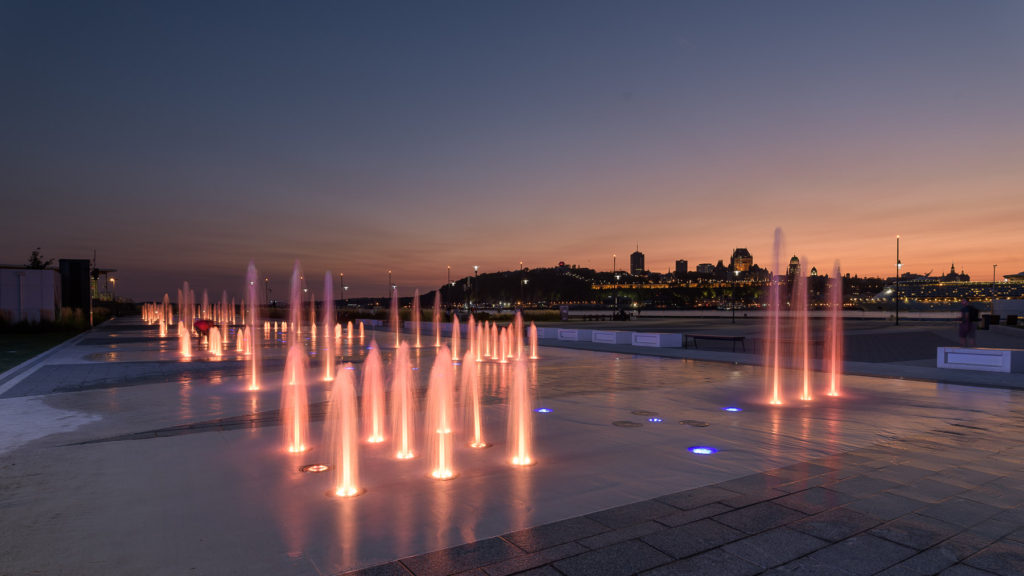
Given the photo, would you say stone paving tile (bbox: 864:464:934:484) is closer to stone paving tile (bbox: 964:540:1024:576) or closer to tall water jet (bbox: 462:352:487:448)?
stone paving tile (bbox: 964:540:1024:576)

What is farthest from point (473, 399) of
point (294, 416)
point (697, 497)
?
point (697, 497)

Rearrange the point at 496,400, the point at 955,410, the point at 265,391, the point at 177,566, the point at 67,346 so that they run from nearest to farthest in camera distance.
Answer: the point at 177,566 < the point at 955,410 < the point at 496,400 < the point at 265,391 < the point at 67,346

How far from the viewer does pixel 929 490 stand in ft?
18.3

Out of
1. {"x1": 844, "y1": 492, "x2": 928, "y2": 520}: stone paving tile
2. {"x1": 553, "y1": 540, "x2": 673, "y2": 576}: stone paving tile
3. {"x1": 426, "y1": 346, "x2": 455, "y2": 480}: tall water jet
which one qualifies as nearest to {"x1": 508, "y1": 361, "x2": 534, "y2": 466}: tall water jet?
{"x1": 426, "y1": 346, "x2": 455, "y2": 480}: tall water jet

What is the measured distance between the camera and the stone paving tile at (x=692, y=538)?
4254 mm

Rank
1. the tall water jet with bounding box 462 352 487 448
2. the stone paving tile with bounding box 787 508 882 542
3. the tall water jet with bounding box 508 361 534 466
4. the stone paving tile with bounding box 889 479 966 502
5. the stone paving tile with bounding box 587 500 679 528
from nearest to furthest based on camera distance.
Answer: the stone paving tile with bounding box 787 508 882 542 < the stone paving tile with bounding box 587 500 679 528 < the stone paving tile with bounding box 889 479 966 502 < the tall water jet with bounding box 508 361 534 466 < the tall water jet with bounding box 462 352 487 448

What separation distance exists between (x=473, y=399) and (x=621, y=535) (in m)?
7.05

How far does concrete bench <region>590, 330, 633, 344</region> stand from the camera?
79.9ft

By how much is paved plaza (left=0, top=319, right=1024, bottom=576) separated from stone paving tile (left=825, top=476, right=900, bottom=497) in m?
0.03

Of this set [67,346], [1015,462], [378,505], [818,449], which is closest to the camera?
[378,505]

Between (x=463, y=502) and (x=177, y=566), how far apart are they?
239cm

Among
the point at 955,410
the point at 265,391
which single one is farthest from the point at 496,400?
the point at 955,410

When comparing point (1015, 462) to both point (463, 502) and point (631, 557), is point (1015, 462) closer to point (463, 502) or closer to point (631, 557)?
point (631, 557)

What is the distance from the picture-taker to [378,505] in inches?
208
